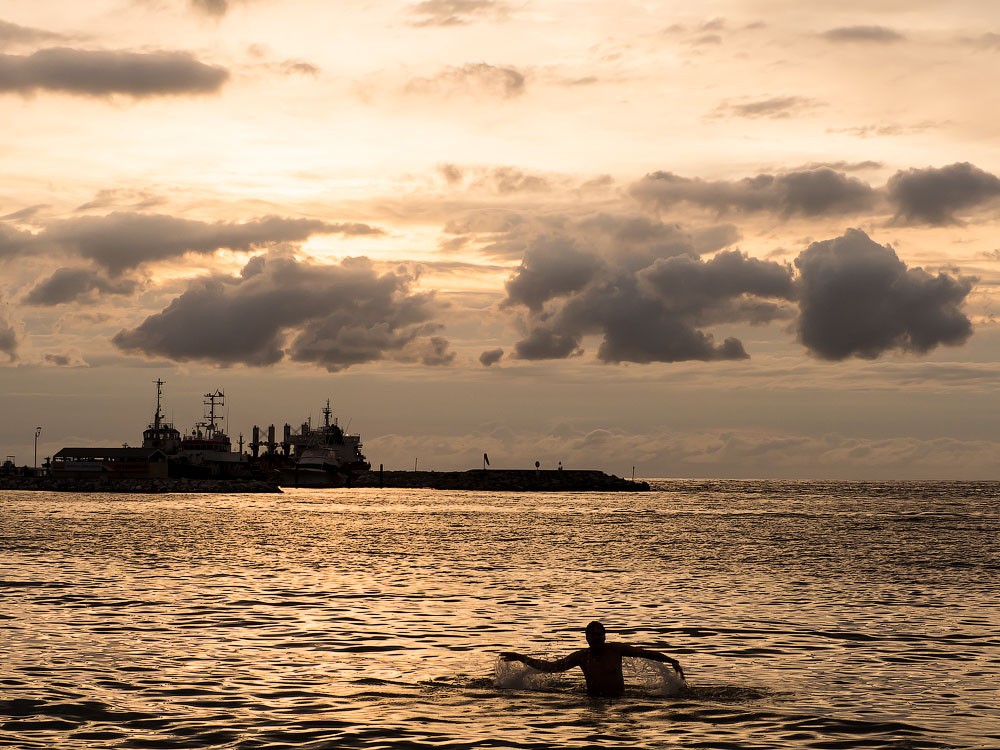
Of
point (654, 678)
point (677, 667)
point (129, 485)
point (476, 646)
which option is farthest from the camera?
point (129, 485)

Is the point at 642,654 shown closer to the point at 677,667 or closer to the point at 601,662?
the point at 601,662

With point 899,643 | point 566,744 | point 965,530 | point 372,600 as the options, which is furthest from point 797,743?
point 965,530

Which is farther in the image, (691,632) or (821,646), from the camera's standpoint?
(691,632)

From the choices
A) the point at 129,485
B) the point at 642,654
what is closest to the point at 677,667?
the point at 642,654

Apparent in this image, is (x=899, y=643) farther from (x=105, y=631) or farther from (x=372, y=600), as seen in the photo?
(x=105, y=631)

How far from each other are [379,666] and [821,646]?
10.8 metres

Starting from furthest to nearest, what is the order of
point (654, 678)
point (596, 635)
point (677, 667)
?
1. point (654, 678)
2. point (677, 667)
3. point (596, 635)

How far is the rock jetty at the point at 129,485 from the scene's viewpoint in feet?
606

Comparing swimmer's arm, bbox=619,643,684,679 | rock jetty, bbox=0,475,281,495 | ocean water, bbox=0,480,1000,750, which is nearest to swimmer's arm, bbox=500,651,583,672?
ocean water, bbox=0,480,1000,750

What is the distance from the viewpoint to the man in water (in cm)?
2062

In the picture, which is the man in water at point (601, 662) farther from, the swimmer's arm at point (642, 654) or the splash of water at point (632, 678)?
the splash of water at point (632, 678)

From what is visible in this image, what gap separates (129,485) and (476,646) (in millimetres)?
172853

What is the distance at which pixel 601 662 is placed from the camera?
20.8 metres

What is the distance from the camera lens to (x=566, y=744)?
17312mm
